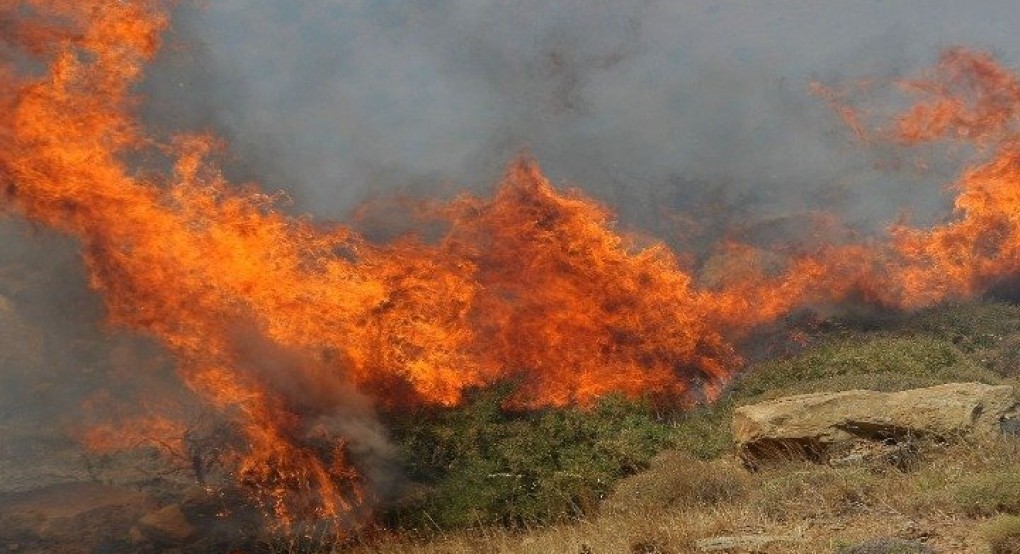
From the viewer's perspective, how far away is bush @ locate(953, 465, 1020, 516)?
20.6 feet

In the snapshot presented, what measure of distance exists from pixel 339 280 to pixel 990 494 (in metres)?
11.9

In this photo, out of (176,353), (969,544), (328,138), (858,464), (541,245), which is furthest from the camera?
(328,138)

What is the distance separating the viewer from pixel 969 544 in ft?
18.9

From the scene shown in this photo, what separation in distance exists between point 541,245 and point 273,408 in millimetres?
7031

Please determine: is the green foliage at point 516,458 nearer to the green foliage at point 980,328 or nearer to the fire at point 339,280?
the fire at point 339,280

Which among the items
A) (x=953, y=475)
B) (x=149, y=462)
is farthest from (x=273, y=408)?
(x=953, y=475)

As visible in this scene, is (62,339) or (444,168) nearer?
(62,339)

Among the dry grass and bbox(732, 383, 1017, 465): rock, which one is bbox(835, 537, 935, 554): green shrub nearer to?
the dry grass

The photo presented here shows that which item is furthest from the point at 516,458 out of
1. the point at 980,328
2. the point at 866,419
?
the point at 980,328

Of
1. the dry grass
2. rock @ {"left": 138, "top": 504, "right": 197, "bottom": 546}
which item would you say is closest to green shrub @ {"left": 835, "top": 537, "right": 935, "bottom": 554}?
the dry grass

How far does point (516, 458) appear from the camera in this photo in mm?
12789

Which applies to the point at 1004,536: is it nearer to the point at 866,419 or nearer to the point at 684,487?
the point at 684,487

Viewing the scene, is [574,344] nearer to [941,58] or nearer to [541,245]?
[541,245]

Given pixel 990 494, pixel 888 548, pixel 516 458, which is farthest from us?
pixel 516 458
